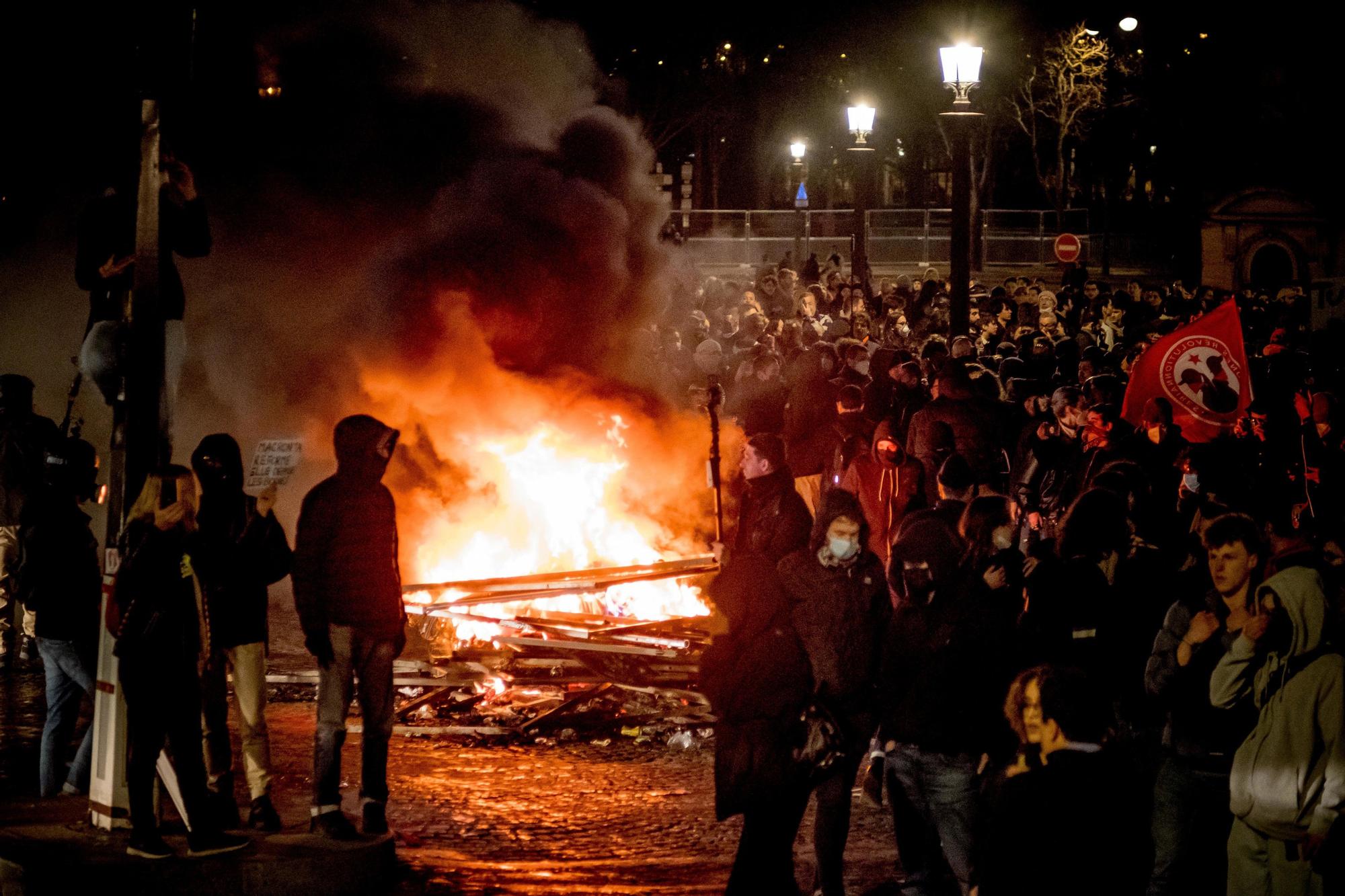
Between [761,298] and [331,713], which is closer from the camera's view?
[331,713]

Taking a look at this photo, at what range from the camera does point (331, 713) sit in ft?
23.1

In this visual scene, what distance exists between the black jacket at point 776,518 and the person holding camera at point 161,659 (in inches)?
96.2

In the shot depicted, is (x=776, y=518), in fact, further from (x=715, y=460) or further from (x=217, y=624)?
(x=715, y=460)

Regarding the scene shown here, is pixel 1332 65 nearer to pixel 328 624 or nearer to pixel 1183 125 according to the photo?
pixel 1183 125

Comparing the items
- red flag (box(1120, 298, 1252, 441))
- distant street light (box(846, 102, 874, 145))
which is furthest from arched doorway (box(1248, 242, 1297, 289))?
red flag (box(1120, 298, 1252, 441))

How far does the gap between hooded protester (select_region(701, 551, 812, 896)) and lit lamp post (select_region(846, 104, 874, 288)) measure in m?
17.0

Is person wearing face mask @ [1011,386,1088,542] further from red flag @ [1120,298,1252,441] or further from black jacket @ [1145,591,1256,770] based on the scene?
black jacket @ [1145,591,1256,770]

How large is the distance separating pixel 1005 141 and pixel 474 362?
47.3m

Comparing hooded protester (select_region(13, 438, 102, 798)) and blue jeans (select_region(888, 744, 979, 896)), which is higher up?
hooded protester (select_region(13, 438, 102, 798))

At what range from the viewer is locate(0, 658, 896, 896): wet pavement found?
22.6 feet

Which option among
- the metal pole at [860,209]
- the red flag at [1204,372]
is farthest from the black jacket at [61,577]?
the metal pole at [860,209]

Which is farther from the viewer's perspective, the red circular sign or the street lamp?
the red circular sign

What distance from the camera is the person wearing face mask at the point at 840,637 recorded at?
632cm

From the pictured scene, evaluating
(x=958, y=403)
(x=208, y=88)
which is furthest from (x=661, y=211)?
(x=958, y=403)
